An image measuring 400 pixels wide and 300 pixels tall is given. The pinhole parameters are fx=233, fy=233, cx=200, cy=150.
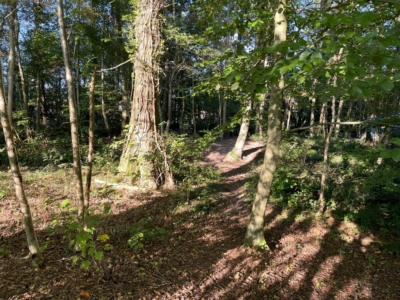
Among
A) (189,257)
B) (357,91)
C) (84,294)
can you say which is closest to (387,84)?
(357,91)

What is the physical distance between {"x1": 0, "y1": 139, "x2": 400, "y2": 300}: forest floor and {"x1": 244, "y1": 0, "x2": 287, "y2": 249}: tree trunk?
0.33 meters

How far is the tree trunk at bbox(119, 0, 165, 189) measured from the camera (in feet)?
20.9

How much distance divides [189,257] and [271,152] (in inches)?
90.0

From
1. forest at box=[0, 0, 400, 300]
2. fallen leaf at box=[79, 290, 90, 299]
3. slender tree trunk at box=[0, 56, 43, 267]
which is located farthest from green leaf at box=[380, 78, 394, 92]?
slender tree trunk at box=[0, 56, 43, 267]

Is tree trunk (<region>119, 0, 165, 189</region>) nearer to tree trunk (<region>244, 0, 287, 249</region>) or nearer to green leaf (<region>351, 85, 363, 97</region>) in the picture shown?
tree trunk (<region>244, 0, 287, 249</region>)

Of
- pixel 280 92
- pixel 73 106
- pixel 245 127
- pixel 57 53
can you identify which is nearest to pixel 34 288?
pixel 73 106

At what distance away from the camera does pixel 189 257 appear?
3994 mm

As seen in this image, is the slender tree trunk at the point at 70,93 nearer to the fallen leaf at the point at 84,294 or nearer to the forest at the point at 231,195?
the forest at the point at 231,195

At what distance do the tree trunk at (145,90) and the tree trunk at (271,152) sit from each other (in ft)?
10.8

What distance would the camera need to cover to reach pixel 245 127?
12.3m

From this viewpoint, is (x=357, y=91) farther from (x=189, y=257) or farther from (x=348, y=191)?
(x=348, y=191)

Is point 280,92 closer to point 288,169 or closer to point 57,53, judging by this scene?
point 288,169

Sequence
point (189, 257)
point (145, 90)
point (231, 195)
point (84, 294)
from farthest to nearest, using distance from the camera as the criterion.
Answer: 1. point (231, 195)
2. point (145, 90)
3. point (189, 257)
4. point (84, 294)

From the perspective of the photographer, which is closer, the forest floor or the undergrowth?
the forest floor
